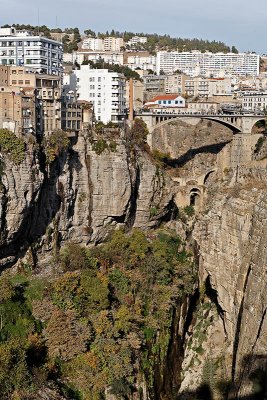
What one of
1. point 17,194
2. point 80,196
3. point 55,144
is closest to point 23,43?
point 80,196

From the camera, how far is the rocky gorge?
2598 cm

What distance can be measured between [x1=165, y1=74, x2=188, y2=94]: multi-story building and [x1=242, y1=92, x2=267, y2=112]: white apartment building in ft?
34.6

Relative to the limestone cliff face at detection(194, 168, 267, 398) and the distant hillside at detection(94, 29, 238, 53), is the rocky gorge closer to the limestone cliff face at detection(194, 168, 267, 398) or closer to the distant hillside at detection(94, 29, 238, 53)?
the limestone cliff face at detection(194, 168, 267, 398)

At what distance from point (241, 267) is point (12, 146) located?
10538mm

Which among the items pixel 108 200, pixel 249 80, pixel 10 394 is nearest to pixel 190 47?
pixel 249 80

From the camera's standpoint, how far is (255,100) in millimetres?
64000

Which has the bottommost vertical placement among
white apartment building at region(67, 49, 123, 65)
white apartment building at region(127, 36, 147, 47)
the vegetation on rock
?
the vegetation on rock

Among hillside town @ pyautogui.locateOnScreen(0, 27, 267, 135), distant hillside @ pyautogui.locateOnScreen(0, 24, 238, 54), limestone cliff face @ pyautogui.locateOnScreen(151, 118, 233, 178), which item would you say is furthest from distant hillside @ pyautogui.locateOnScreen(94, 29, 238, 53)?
limestone cliff face @ pyautogui.locateOnScreen(151, 118, 233, 178)

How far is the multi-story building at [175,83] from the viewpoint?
241ft

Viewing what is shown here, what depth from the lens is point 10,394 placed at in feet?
70.7

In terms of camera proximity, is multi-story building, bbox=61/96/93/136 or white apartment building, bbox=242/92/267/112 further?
white apartment building, bbox=242/92/267/112

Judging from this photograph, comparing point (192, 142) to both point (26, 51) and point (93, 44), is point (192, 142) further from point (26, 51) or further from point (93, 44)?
point (93, 44)

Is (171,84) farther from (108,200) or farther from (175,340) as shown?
(175,340)

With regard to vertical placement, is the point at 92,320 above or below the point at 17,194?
below
